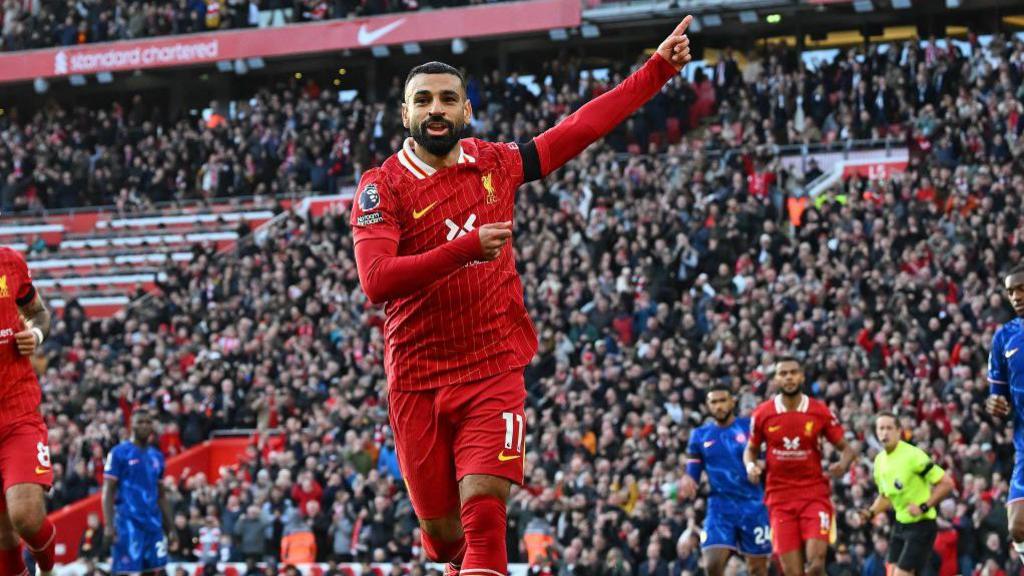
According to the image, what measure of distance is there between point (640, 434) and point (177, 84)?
2451 cm

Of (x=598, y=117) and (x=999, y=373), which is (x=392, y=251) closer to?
(x=598, y=117)

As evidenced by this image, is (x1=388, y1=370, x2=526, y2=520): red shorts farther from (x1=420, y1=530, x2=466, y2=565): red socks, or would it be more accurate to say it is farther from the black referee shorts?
the black referee shorts

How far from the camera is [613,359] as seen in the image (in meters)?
22.4

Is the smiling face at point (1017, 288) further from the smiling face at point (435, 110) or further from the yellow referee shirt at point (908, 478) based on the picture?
the smiling face at point (435, 110)

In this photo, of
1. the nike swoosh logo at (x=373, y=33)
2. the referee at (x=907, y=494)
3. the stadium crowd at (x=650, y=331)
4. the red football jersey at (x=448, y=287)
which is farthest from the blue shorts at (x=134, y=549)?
the nike swoosh logo at (x=373, y=33)

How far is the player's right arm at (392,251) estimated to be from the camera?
6.68 meters

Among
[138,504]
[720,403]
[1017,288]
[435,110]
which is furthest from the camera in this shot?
[138,504]

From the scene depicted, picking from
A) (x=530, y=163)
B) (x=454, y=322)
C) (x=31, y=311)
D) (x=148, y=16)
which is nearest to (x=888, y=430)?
(x=31, y=311)

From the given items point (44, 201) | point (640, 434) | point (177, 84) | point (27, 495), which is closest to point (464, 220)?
point (27, 495)

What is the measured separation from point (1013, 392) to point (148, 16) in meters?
31.3

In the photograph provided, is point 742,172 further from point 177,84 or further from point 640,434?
point 177,84

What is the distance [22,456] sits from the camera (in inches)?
390

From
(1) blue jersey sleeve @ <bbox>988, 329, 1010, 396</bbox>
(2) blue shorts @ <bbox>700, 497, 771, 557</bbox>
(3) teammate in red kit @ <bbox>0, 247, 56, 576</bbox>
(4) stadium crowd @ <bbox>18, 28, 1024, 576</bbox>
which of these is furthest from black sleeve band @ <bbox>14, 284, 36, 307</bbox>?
(4) stadium crowd @ <bbox>18, 28, 1024, 576</bbox>

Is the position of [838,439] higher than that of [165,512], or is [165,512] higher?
[838,439]
